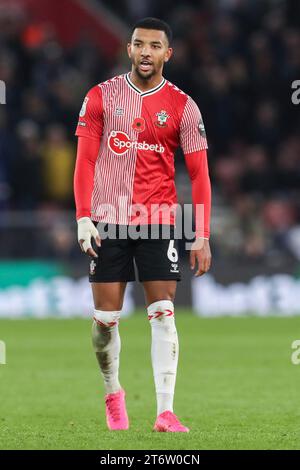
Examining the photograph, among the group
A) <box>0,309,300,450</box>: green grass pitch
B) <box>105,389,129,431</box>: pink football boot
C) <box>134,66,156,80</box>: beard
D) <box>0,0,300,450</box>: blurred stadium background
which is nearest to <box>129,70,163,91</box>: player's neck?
<box>134,66,156,80</box>: beard

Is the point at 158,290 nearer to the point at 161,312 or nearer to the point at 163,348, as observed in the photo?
the point at 161,312

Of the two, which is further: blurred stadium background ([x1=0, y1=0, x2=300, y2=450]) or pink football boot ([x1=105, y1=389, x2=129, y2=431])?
blurred stadium background ([x1=0, y1=0, x2=300, y2=450])

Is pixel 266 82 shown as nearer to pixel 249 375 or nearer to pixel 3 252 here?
pixel 3 252

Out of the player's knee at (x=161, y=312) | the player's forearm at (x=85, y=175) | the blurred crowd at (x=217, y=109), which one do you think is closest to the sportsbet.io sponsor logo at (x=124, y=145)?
the player's forearm at (x=85, y=175)

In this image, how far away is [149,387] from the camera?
400 inches

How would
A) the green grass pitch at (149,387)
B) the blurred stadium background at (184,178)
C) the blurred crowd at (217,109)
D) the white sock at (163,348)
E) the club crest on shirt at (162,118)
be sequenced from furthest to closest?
1. the blurred crowd at (217,109)
2. the blurred stadium background at (184,178)
3. the club crest on shirt at (162,118)
4. the white sock at (163,348)
5. the green grass pitch at (149,387)

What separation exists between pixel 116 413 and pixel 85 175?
1.48m

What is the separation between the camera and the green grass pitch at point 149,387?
713cm

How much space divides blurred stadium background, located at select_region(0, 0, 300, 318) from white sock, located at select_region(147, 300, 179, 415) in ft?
30.9

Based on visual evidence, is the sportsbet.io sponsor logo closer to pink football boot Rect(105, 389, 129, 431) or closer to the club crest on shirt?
the club crest on shirt

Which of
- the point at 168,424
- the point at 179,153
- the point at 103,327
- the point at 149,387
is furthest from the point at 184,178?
the point at 168,424

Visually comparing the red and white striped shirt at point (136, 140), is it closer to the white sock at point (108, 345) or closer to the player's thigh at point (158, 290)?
the player's thigh at point (158, 290)

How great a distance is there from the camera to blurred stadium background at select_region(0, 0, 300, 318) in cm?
1748

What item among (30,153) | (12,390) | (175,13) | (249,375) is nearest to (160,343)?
(12,390)
